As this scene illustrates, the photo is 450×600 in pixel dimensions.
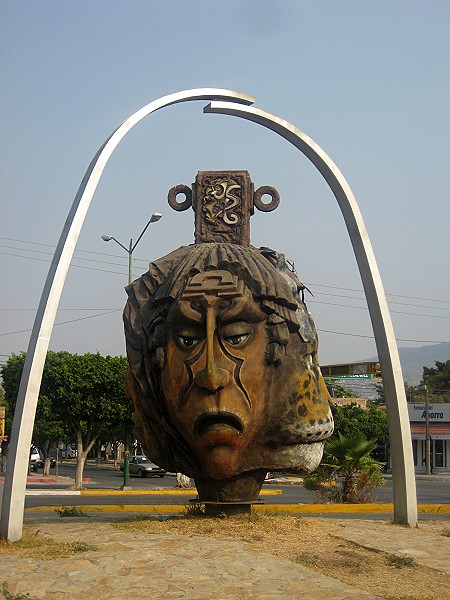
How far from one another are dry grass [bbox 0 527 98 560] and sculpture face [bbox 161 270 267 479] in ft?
6.96

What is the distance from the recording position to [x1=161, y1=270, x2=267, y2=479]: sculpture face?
10.5 metres

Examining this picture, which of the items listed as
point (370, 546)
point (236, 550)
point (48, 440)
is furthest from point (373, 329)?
point (48, 440)

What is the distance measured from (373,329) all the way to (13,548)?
22.2ft

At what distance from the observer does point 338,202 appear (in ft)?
44.5

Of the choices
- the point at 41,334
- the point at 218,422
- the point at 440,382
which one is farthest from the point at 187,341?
the point at 440,382

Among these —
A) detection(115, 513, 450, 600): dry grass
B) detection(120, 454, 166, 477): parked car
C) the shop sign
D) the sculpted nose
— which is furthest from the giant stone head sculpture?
the shop sign

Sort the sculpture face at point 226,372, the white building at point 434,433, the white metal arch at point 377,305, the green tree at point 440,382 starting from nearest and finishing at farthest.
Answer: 1. the sculpture face at point 226,372
2. the white metal arch at point 377,305
3. the white building at point 434,433
4. the green tree at point 440,382

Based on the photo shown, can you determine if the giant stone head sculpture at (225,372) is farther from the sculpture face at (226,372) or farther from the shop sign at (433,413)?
the shop sign at (433,413)

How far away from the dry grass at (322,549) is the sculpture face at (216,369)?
82cm

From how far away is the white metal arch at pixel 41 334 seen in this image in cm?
1030

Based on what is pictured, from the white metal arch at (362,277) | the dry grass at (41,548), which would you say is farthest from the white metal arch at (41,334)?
the dry grass at (41,548)

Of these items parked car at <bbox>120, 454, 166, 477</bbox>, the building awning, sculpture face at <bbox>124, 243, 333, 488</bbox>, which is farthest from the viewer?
the building awning

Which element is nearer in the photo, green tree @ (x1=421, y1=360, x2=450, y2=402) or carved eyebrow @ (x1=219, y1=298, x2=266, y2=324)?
carved eyebrow @ (x1=219, y1=298, x2=266, y2=324)

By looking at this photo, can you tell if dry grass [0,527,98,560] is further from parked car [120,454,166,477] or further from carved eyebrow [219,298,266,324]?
parked car [120,454,166,477]
